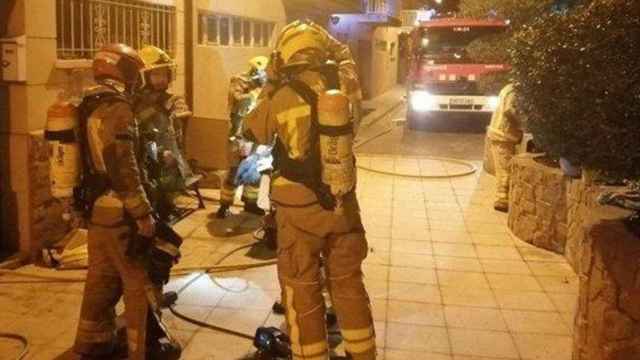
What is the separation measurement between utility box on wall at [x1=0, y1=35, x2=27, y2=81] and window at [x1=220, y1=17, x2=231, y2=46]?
5.08 m

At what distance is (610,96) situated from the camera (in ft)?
11.8

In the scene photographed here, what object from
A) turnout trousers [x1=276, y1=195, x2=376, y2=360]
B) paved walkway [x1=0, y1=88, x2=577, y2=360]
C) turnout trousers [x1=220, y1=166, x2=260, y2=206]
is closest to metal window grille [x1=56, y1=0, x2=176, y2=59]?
turnout trousers [x1=220, y1=166, x2=260, y2=206]

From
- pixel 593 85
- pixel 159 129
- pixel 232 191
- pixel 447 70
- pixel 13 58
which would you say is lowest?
pixel 232 191

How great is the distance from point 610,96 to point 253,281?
3.53 m

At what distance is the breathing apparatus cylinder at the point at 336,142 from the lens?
3686mm

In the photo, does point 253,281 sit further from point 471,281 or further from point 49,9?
point 49,9

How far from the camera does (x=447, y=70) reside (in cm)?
1619

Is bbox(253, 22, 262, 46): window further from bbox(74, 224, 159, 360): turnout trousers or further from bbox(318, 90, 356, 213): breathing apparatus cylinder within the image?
bbox(318, 90, 356, 213): breathing apparatus cylinder

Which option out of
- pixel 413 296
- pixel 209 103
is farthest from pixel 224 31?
pixel 413 296

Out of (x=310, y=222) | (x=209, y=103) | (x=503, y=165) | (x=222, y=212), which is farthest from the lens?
(x=209, y=103)

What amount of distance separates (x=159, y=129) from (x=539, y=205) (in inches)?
161

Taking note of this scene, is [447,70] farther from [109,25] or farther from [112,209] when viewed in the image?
[112,209]

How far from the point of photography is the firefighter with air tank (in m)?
4.09

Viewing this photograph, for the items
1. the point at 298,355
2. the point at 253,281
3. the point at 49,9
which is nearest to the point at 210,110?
the point at 49,9
